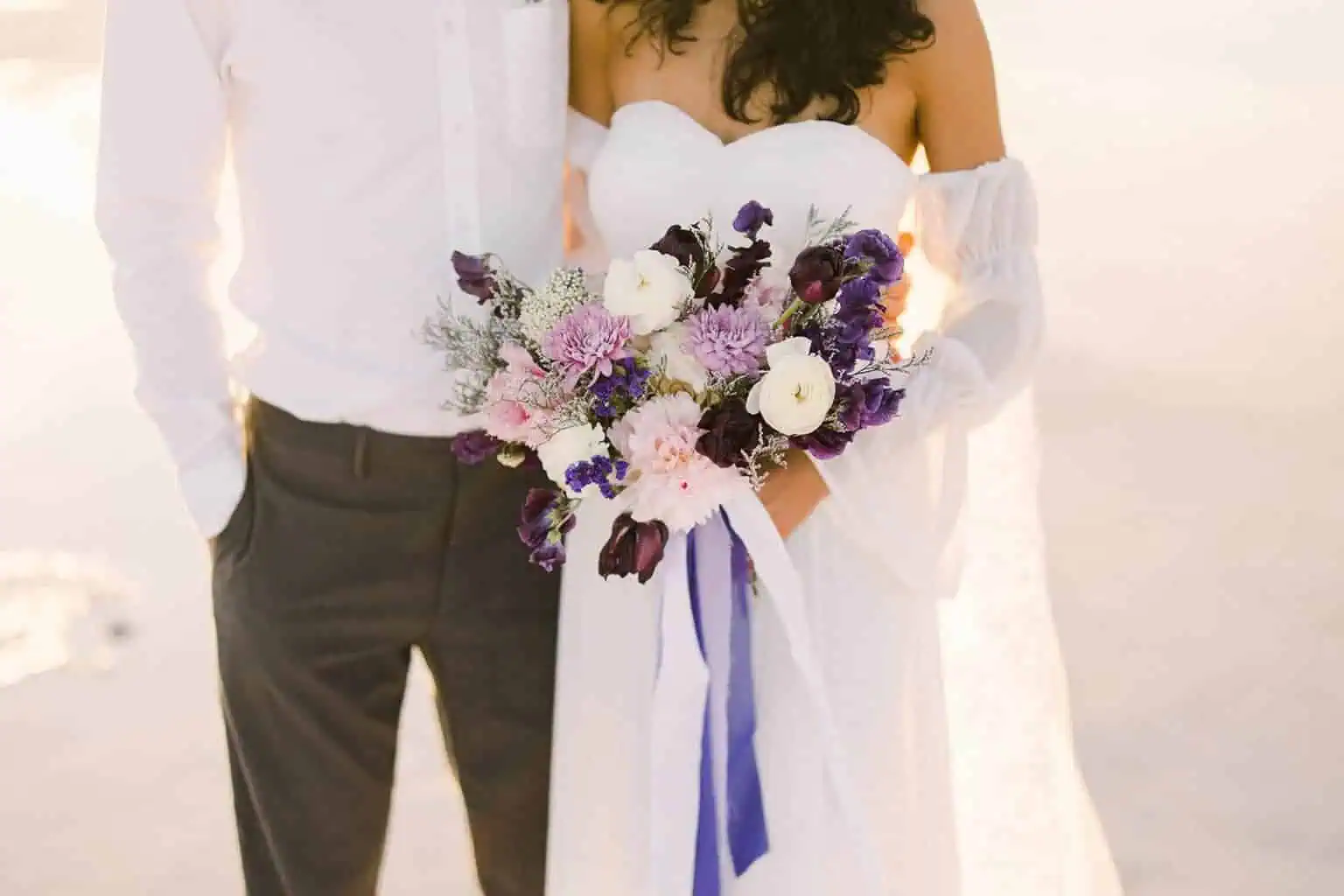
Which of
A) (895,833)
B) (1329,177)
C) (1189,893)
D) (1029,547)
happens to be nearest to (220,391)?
(895,833)

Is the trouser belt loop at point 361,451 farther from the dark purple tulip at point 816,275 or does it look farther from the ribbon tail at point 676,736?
the dark purple tulip at point 816,275

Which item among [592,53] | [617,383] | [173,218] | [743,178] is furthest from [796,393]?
[173,218]

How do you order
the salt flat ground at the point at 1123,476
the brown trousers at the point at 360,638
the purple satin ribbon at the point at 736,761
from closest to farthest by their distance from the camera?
the purple satin ribbon at the point at 736,761
the brown trousers at the point at 360,638
the salt flat ground at the point at 1123,476

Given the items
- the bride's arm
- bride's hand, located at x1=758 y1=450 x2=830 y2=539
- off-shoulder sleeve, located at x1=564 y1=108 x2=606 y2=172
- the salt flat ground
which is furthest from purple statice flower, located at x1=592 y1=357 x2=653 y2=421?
the salt flat ground

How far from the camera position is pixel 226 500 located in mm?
1590

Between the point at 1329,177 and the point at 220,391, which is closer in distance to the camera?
the point at 220,391

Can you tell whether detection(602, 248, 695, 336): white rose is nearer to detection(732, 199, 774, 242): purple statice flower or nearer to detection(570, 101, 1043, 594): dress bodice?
detection(732, 199, 774, 242): purple statice flower

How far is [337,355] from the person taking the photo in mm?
1521

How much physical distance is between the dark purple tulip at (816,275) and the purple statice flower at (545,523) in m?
0.33

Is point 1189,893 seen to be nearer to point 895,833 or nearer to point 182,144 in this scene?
point 895,833

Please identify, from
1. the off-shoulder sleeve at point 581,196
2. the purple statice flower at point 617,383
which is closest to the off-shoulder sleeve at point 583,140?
the off-shoulder sleeve at point 581,196

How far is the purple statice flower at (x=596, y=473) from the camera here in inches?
50.1

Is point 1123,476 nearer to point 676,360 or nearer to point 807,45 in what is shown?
point 807,45

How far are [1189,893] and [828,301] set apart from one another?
1.89 m
